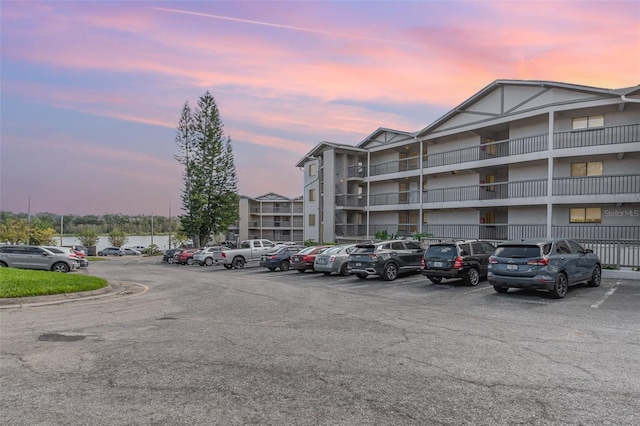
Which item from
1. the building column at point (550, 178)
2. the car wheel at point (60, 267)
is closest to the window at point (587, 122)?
the building column at point (550, 178)

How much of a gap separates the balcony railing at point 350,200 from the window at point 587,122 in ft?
65.6

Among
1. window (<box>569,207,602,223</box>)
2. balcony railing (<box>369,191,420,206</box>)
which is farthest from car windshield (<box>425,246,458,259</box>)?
balcony railing (<box>369,191,420,206</box>)

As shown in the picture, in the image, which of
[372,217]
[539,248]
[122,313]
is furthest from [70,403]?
[372,217]

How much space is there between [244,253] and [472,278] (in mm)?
18870

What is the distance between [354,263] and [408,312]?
8360 millimetres

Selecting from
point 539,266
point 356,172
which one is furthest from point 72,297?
point 356,172

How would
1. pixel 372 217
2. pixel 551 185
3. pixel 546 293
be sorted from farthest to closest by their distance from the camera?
pixel 372 217 < pixel 551 185 < pixel 546 293

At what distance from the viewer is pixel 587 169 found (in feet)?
84.1

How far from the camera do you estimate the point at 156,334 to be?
831 centimetres

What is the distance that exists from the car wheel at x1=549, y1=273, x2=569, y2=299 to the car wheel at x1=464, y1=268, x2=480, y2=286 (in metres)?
3.67

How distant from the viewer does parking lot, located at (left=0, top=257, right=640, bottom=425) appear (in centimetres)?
461

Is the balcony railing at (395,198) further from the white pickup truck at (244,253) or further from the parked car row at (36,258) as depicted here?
the parked car row at (36,258)

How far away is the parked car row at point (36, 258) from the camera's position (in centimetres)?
2392

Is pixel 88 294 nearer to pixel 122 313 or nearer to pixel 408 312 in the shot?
pixel 122 313
